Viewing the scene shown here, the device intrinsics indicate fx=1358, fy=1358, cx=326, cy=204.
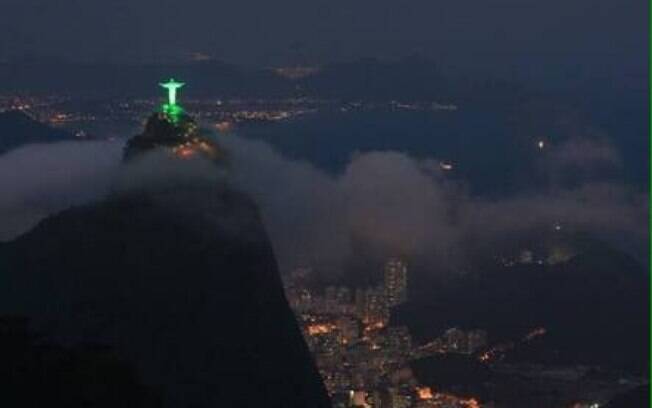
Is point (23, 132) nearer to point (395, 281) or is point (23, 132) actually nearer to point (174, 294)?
point (395, 281)

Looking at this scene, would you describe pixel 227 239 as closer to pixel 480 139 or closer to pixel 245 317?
pixel 245 317

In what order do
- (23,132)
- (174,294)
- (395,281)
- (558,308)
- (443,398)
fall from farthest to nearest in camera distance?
(23,132) → (395,281) → (558,308) → (443,398) → (174,294)

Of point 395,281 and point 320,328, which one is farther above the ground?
point 395,281

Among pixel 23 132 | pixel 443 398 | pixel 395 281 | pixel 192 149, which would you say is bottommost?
pixel 443 398

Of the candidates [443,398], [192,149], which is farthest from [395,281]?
[443,398]

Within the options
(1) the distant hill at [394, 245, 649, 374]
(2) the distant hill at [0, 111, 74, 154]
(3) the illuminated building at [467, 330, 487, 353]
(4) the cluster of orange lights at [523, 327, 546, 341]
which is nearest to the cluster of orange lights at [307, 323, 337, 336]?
(1) the distant hill at [394, 245, 649, 374]

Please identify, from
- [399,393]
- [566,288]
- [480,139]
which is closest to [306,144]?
[480,139]

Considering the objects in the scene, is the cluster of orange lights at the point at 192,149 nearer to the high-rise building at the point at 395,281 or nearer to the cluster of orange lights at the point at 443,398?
the high-rise building at the point at 395,281
